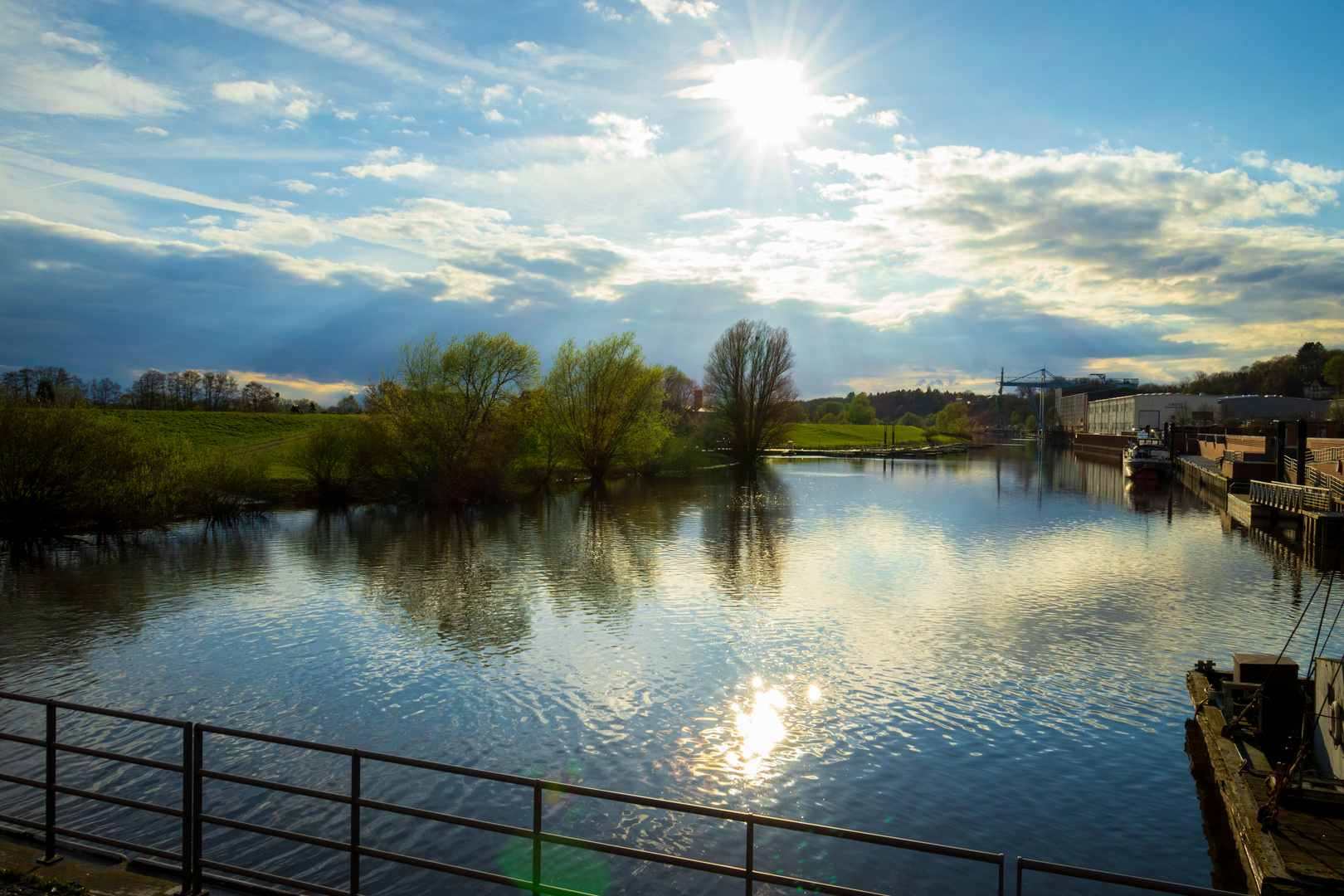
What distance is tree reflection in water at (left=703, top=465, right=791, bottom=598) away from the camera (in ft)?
72.4

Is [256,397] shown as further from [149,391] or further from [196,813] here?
[196,813]

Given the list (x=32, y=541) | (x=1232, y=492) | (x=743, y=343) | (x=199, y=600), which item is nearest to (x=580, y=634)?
(x=199, y=600)

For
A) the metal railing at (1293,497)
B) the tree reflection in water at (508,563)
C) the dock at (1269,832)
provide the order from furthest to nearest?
the metal railing at (1293,497)
the tree reflection in water at (508,563)
the dock at (1269,832)

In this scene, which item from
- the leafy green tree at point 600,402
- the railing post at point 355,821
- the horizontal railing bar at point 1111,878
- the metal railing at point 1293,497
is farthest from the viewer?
the leafy green tree at point 600,402

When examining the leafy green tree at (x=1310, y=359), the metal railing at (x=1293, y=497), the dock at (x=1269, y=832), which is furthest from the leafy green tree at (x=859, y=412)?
the dock at (x=1269, y=832)

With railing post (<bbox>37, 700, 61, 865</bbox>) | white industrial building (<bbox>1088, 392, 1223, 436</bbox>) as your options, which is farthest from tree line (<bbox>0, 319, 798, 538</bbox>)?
white industrial building (<bbox>1088, 392, 1223, 436</bbox>)

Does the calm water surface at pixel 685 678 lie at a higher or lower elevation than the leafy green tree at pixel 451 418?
lower

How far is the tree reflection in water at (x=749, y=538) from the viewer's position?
22.1 meters

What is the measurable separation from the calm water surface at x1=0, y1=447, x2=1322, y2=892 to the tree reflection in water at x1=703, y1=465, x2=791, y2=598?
0.28m

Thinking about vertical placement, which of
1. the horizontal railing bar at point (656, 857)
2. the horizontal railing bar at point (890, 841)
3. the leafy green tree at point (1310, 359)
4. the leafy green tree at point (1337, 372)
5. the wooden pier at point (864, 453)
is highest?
the leafy green tree at point (1310, 359)

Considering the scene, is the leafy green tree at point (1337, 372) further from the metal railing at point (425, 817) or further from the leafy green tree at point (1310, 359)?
the metal railing at point (425, 817)

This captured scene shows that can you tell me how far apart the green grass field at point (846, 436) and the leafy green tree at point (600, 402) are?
66.6 metres

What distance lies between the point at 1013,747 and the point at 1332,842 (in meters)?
3.77

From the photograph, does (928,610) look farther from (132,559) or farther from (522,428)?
(522,428)
